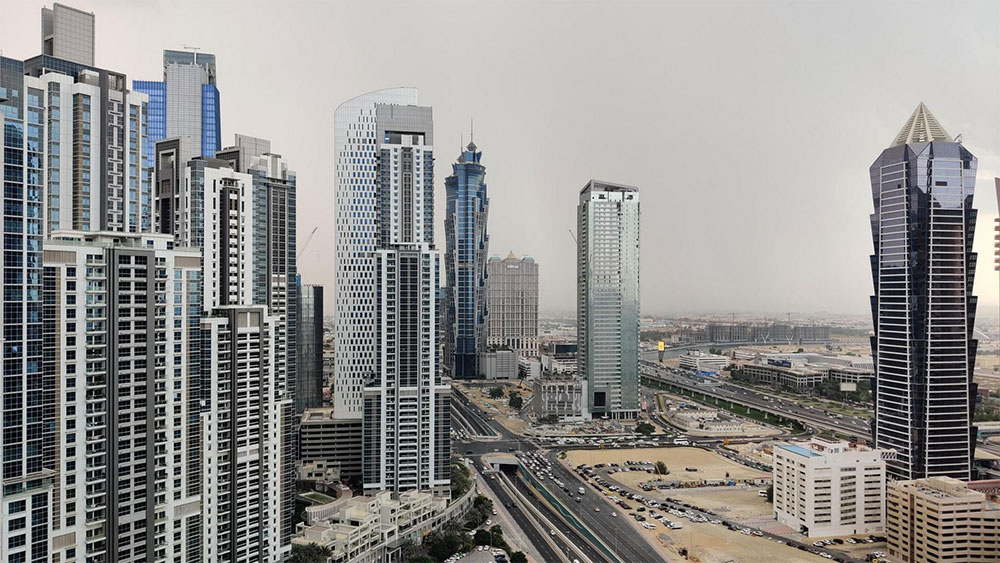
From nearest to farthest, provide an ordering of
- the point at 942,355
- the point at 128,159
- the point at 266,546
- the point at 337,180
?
the point at 128,159 → the point at 266,546 → the point at 942,355 → the point at 337,180

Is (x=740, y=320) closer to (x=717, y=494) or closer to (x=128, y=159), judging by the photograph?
(x=717, y=494)

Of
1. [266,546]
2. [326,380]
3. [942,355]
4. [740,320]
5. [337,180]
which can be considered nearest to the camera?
[266,546]

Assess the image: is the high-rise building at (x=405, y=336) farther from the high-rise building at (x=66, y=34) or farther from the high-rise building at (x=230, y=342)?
the high-rise building at (x=66, y=34)

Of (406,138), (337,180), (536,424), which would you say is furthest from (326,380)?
(406,138)

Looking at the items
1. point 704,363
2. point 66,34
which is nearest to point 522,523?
point 66,34

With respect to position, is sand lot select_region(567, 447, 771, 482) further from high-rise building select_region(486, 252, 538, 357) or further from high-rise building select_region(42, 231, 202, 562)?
high-rise building select_region(486, 252, 538, 357)

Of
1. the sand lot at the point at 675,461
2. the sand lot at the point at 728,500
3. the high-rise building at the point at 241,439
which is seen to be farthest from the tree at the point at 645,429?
the high-rise building at the point at 241,439

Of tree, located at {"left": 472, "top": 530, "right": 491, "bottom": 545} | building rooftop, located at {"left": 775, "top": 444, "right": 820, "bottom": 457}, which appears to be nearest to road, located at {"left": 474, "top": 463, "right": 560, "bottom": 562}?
tree, located at {"left": 472, "top": 530, "right": 491, "bottom": 545}
